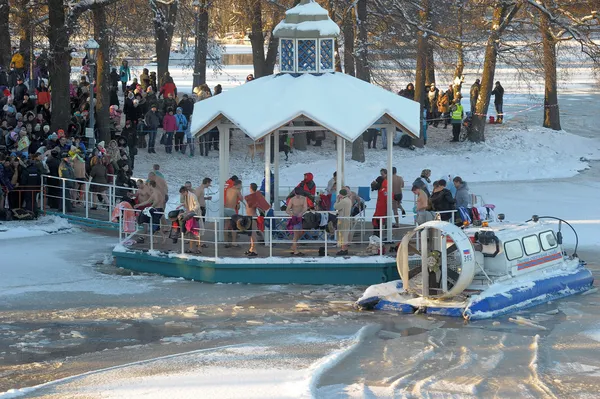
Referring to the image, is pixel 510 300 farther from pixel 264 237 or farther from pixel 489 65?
pixel 489 65

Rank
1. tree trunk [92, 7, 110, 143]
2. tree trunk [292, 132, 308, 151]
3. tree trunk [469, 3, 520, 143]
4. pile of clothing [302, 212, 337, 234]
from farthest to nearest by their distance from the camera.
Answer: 1. tree trunk [469, 3, 520, 143]
2. tree trunk [292, 132, 308, 151]
3. tree trunk [92, 7, 110, 143]
4. pile of clothing [302, 212, 337, 234]

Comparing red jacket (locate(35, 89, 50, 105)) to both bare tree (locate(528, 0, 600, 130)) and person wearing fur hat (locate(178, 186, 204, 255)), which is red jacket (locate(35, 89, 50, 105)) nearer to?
person wearing fur hat (locate(178, 186, 204, 255))

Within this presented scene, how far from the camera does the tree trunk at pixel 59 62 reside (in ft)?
108

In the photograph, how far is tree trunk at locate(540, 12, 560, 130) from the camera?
40.9 metres

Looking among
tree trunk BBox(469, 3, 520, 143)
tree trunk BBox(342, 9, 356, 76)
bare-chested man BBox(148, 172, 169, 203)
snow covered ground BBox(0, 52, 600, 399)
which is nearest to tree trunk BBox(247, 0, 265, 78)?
tree trunk BBox(342, 9, 356, 76)

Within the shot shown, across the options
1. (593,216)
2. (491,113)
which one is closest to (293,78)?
(593,216)

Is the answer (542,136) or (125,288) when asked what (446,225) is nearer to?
(125,288)

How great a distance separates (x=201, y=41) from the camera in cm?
4019

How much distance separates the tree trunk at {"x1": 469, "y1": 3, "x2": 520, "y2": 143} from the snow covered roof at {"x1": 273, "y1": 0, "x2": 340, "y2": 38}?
15521mm

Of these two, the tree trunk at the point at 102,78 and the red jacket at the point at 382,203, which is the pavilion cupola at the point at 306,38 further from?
the tree trunk at the point at 102,78

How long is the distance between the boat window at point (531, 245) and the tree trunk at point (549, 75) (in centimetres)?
1937

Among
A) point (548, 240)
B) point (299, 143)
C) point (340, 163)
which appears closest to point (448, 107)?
point (299, 143)

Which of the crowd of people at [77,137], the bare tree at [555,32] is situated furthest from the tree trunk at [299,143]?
the bare tree at [555,32]

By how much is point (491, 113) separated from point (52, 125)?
21.3 meters
